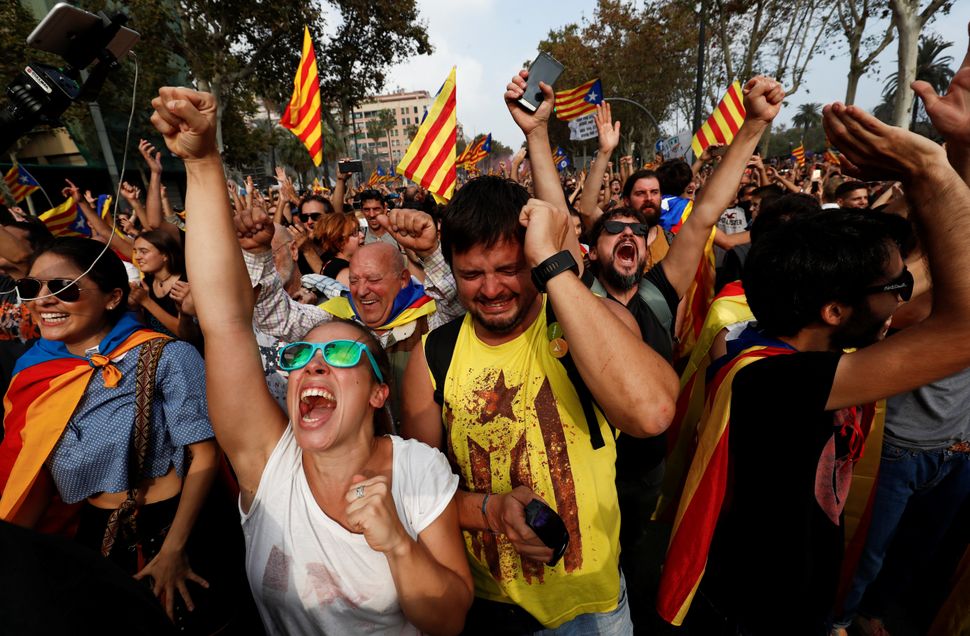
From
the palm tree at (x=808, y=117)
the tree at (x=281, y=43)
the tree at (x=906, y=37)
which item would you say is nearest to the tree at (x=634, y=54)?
the tree at (x=281, y=43)

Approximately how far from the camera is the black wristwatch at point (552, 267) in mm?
1275

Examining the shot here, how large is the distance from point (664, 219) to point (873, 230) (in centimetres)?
379

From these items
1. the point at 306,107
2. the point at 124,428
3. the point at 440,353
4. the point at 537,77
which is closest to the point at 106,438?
the point at 124,428

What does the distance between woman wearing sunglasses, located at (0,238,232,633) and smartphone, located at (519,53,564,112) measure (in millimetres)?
2046

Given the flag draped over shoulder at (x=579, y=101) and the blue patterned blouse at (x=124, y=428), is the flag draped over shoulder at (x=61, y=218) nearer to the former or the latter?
the blue patterned blouse at (x=124, y=428)

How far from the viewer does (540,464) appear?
60.3 inches

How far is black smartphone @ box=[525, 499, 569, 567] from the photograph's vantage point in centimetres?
133

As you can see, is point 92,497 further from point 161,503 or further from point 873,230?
point 873,230

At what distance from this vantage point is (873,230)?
1.55 m

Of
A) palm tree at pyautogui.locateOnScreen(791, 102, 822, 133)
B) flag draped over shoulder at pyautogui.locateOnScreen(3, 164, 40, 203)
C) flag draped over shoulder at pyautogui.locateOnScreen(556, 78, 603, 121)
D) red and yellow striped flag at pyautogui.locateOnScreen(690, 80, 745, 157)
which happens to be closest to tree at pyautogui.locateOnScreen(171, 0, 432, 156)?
flag draped over shoulder at pyautogui.locateOnScreen(3, 164, 40, 203)

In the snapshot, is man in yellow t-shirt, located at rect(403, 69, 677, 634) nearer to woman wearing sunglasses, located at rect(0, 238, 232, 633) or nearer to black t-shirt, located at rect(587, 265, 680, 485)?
black t-shirt, located at rect(587, 265, 680, 485)

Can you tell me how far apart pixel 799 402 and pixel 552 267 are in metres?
0.93

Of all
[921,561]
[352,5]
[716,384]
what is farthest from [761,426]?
[352,5]

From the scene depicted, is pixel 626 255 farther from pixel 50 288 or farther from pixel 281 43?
pixel 281 43
